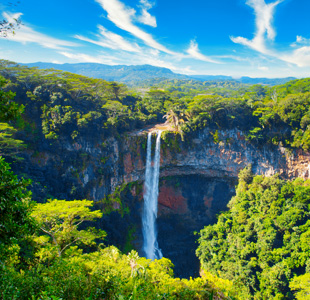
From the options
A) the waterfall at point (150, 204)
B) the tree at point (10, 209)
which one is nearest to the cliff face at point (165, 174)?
the waterfall at point (150, 204)

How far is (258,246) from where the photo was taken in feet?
56.7

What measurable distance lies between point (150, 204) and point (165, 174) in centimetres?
399

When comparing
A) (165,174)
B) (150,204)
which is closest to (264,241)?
(150,204)

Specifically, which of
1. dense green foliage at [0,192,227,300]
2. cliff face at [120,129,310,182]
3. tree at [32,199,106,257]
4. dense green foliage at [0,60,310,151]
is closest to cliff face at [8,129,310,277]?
cliff face at [120,129,310,182]

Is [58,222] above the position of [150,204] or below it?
above

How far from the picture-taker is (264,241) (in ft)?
55.6

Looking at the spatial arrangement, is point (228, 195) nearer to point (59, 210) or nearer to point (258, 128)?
point (258, 128)

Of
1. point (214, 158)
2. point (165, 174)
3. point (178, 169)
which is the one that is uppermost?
point (214, 158)

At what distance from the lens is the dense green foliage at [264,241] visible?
15.1 m

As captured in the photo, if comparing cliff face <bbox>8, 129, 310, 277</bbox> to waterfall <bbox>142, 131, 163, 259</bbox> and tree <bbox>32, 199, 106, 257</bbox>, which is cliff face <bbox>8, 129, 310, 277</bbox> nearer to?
waterfall <bbox>142, 131, 163, 259</bbox>

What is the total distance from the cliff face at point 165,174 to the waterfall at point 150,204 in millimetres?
568

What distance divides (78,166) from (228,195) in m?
17.7

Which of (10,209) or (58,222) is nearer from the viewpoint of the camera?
(10,209)

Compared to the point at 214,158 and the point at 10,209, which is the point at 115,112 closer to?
the point at 214,158
